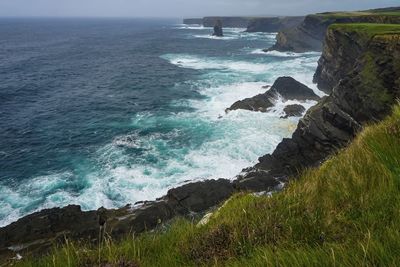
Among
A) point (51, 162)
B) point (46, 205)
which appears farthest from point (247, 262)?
point (51, 162)

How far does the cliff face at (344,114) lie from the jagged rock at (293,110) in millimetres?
9509

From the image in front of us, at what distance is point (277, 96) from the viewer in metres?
45.5

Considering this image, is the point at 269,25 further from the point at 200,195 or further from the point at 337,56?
the point at 200,195

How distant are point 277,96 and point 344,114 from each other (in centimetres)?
1920

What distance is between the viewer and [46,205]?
23422 mm

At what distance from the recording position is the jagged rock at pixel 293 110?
39.2m

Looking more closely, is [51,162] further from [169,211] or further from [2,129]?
[169,211]

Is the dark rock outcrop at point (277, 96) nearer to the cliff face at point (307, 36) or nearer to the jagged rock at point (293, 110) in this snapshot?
the jagged rock at point (293, 110)

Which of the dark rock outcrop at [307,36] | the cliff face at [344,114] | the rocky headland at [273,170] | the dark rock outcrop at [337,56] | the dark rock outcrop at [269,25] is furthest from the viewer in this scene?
the dark rock outcrop at [269,25]

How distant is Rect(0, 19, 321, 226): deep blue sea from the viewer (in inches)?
1018

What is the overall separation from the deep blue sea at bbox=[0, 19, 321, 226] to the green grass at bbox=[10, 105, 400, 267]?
65.3 ft

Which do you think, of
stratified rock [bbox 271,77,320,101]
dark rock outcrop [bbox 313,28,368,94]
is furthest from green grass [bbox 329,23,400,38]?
stratified rock [bbox 271,77,320,101]

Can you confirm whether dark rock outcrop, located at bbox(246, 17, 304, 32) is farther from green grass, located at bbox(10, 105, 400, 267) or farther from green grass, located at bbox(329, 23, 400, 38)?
green grass, located at bbox(10, 105, 400, 267)

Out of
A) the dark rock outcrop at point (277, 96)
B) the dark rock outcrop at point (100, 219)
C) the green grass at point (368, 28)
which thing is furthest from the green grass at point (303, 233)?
the dark rock outcrop at point (277, 96)
